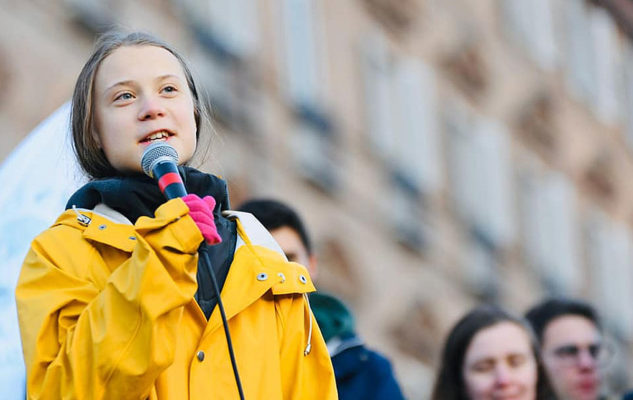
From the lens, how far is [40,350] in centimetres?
397

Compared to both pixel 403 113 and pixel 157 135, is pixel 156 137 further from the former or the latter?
pixel 403 113

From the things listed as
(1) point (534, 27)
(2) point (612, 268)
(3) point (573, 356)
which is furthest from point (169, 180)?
(2) point (612, 268)

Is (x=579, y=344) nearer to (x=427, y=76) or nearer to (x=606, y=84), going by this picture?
(x=427, y=76)

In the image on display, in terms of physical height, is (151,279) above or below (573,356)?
below

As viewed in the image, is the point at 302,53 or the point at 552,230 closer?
the point at 302,53

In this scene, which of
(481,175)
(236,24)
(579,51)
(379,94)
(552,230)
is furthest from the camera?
(579,51)

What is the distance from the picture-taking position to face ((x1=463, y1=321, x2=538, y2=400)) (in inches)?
251

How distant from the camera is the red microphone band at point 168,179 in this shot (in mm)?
3941

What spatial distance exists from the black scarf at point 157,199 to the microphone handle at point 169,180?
0.17 m

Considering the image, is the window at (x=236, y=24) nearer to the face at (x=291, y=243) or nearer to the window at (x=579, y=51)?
the face at (x=291, y=243)

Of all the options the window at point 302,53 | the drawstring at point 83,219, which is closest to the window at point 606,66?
the window at point 302,53

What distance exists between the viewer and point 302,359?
426 cm

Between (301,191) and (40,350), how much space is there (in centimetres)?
1252

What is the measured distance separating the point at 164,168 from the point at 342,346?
2.47m
